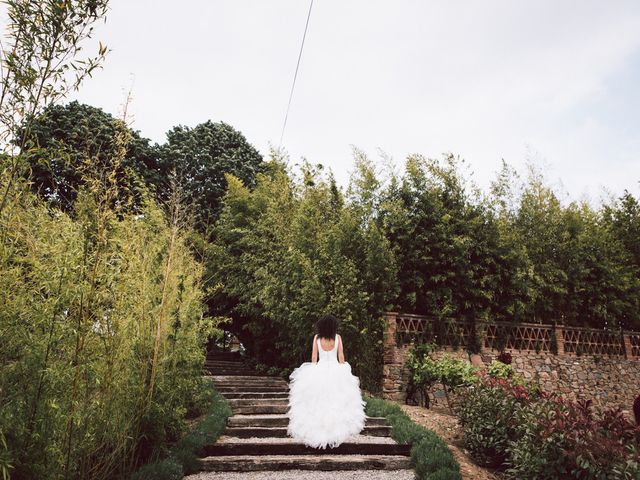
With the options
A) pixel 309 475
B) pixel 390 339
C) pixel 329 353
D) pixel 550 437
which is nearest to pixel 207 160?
pixel 390 339

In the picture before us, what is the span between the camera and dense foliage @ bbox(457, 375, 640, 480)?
3074 mm

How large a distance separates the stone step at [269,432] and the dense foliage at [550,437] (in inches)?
44.2

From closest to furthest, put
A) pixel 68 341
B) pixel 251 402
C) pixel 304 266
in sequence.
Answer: pixel 68 341 < pixel 251 402 < pixel 304 266

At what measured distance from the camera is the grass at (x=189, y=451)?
3789 mm

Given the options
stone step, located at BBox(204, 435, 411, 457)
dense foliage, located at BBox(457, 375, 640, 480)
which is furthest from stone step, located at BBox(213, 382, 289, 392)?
dense foliage, located at BBox(457, 375, 640, 480)

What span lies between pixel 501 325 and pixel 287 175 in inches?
256

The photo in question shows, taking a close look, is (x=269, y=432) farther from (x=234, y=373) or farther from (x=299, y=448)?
(x=234, y=373)

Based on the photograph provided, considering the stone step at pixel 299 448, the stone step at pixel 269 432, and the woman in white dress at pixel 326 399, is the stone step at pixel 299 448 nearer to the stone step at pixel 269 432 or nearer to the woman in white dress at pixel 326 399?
the woman in white dress at pixel 326 399

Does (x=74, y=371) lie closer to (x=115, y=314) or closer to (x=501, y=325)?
(x=115, y=314)

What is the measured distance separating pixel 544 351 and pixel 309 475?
8.29 meters

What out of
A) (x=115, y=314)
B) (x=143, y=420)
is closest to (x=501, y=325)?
(x=143, y=420)

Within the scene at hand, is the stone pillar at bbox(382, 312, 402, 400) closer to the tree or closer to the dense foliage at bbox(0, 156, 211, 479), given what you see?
the dense foliage at bbox(0, 156, 211, 479)

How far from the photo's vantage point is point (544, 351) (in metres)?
10.5

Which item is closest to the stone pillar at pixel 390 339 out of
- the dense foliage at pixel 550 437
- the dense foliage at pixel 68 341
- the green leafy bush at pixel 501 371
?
the green leafy bush at pixel 501 371
